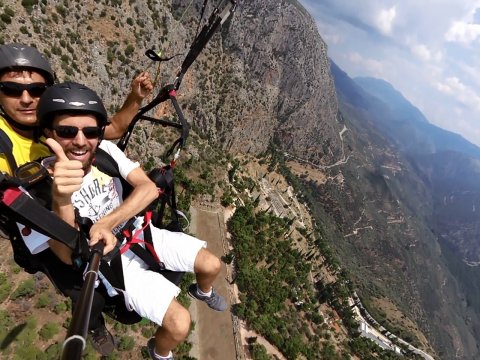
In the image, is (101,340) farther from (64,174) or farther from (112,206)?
(64,174)

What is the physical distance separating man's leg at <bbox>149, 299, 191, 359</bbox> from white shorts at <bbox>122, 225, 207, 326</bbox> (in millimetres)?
92

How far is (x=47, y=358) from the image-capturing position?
51.4 ft

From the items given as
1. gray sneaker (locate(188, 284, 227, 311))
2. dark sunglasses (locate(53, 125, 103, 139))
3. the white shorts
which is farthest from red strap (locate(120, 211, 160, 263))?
dark sunglasses (locate(53, 125, 103, 139))

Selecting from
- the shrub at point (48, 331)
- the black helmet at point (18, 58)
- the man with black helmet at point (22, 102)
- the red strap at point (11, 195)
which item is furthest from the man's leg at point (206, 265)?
the shrub at point (48, 331)

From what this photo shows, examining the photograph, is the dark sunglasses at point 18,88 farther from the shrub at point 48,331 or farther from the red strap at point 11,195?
the shrub at point 48,331

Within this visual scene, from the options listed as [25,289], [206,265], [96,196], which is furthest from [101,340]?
[25,289]

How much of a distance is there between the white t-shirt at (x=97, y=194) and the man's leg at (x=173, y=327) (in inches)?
76.8

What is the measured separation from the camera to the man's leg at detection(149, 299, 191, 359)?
5.24m

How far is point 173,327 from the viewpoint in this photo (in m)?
5.24

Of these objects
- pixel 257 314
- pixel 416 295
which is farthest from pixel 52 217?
pixel 416 295

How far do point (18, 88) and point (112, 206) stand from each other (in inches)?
88.7

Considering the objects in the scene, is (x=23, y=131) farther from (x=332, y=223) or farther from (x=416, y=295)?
(x=416, y=295)

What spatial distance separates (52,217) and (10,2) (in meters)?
39.3

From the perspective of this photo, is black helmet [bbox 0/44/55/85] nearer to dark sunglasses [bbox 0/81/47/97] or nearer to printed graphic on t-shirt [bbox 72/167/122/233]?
dark sunglasses [bbox 0/81/47/97]
